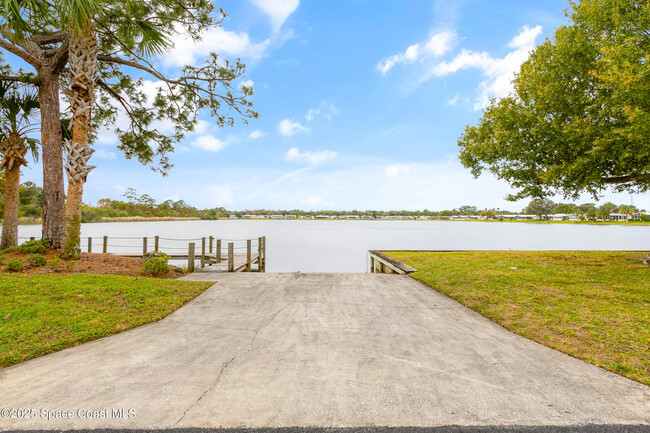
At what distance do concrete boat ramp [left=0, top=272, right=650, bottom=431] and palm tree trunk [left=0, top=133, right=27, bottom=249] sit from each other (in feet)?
26.6

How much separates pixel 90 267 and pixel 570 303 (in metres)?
11.5

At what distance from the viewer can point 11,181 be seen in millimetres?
8578

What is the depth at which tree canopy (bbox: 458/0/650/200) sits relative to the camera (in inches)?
284

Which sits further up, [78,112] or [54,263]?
[78,112]

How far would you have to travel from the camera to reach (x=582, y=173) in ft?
29.4

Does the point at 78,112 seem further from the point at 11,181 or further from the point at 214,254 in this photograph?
the point at 214,254

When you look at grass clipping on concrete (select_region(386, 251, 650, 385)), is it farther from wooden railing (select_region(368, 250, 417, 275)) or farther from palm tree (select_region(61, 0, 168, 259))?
palm tree (select_region(61, 0, 168, 259))

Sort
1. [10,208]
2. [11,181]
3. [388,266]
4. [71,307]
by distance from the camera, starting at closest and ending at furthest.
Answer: [71,307]
[10,208]
[11,181]
[388,266]

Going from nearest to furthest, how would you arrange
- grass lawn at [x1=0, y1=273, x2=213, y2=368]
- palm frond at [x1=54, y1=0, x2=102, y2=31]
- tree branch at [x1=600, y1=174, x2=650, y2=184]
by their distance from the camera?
grass lawn at [x1=0, y1=273, x2=213, y2=368] < palm frond at [x1=54, y1=0, x2=102, y2=31] < tree branch at [x1=600, y1=174, x2=650, y2=184]

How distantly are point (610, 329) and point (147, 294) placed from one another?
8314 mm

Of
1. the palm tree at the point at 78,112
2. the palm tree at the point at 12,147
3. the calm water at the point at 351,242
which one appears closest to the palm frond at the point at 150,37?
the palm tree at the point at 78,112

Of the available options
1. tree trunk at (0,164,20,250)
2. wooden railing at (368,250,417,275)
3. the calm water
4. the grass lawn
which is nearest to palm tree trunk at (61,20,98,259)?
the grass lawn

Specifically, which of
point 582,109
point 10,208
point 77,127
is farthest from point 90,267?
point 582,109

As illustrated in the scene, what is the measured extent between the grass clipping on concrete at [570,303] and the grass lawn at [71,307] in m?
6.30
